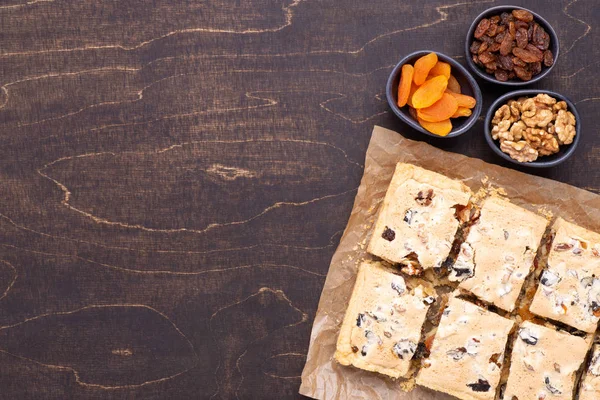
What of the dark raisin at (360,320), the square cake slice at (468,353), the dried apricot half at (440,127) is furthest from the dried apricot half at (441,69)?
the dark raisin at (360,320)

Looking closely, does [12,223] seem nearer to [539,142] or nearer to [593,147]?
[539,142]

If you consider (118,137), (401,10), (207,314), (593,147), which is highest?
(401,10)

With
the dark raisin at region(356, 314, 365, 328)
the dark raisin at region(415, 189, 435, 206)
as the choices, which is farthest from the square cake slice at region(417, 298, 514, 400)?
the dark raisin at region(415, 189, 435, 206)

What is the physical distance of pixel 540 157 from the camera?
2.96 m

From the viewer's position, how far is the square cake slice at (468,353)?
2.96 metres

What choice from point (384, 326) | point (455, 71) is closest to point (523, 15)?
point (455, 71)

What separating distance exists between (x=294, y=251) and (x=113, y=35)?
152 cm

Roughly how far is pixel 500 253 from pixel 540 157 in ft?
1.74

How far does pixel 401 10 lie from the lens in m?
3.10

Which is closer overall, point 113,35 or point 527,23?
point 527,23

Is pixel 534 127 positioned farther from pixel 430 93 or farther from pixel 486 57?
pixel 430 93

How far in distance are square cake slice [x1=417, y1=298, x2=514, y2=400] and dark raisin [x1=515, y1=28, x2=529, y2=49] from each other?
1.34 meters

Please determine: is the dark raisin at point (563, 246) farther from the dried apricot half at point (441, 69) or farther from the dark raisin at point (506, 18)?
the dark raisin at point (506, 18)

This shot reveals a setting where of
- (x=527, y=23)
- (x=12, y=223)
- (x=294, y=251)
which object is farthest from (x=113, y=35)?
(x=527, y=23)
